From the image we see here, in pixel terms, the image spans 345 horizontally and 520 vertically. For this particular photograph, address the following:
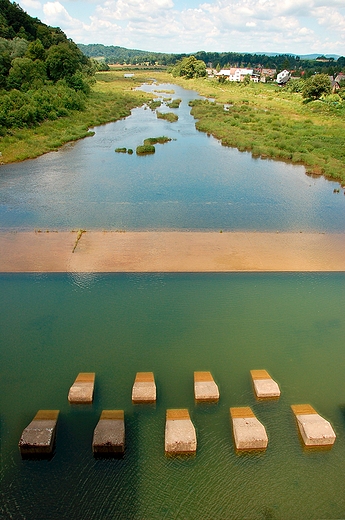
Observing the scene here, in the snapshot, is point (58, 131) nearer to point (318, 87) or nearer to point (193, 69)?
point (318, 87)

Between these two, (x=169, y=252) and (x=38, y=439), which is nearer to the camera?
(x=38, y=439)

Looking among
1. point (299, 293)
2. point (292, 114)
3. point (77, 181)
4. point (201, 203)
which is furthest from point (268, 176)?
point (292, 114)

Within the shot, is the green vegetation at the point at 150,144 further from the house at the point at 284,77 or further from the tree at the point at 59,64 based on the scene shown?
the house at the point at 284,77

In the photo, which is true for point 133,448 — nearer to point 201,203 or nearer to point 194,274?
point 194,274

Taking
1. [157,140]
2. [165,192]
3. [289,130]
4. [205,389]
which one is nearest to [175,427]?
[205,389]

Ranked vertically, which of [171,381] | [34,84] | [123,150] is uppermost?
[34,84]

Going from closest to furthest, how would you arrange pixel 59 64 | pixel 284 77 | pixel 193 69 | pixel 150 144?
pixel 150 144
pixel 59 64
pixel 284 77
pixel 193 69
